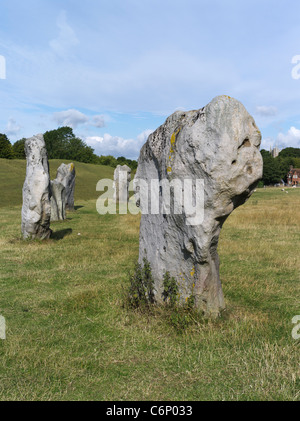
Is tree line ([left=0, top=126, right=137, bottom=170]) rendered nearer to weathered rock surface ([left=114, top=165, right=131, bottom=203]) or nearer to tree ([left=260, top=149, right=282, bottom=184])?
tree ([left=260, top=149, right=282, bottom=184])

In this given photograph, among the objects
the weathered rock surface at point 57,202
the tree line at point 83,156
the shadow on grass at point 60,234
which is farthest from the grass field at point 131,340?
the tree line at point 83,156

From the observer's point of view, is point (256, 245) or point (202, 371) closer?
point (202, 371)

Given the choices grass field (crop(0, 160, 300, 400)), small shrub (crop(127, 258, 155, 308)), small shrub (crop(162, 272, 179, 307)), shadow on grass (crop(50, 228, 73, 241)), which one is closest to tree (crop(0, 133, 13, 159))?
shadow on grass (crop(50, 228, 73, 241))

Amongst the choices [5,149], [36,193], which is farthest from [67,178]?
[5,149]

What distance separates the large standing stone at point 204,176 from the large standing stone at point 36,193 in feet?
23.7

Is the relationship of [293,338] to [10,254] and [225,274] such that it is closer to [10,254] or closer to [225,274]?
[225,274]

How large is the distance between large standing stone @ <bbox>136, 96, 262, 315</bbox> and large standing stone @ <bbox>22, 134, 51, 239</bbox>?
723cm

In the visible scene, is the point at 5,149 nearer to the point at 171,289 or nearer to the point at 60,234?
the point at 60,234

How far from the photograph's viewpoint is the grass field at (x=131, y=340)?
4.06 metres

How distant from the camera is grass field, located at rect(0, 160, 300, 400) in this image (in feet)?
13.3

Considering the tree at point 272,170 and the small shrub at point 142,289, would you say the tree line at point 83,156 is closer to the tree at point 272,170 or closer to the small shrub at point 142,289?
the tree at point 272,170
